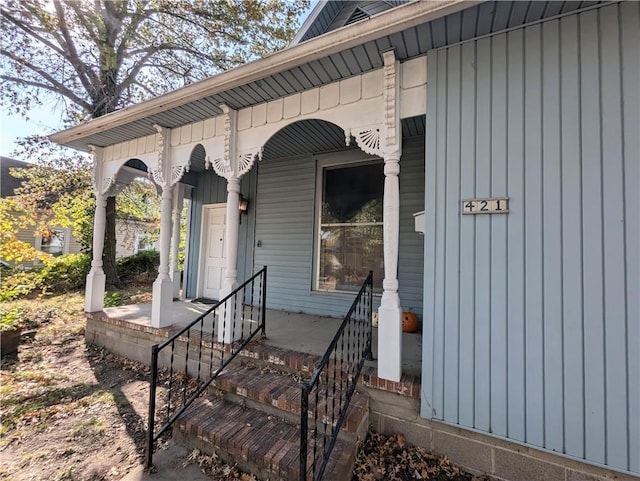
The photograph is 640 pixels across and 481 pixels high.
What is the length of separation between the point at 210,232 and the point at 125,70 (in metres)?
5.70

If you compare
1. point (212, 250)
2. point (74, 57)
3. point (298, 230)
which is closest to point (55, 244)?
point (74, 57)

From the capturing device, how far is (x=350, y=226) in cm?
453

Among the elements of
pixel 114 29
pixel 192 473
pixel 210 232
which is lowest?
pixel 192 473

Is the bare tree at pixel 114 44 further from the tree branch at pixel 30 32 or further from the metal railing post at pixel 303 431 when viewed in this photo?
the metal railing post at pixel 303 431

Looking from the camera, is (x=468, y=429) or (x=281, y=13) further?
(x=281, y=13)

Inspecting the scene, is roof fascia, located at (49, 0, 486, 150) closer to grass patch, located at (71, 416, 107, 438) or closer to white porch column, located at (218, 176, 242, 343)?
white porch column, located at (218, 176, 242, 343)

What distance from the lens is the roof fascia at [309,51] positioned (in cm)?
206

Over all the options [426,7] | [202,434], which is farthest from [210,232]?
[426,7]

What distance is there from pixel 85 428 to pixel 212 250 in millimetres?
3649

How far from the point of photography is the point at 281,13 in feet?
24.0

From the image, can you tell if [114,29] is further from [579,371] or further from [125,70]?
[579,371]

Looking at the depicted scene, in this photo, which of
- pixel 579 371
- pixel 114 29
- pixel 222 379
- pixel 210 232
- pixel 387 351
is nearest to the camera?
pixel 579 371

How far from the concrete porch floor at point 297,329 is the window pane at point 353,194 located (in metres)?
1.61

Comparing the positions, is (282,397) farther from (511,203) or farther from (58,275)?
(58,275)
